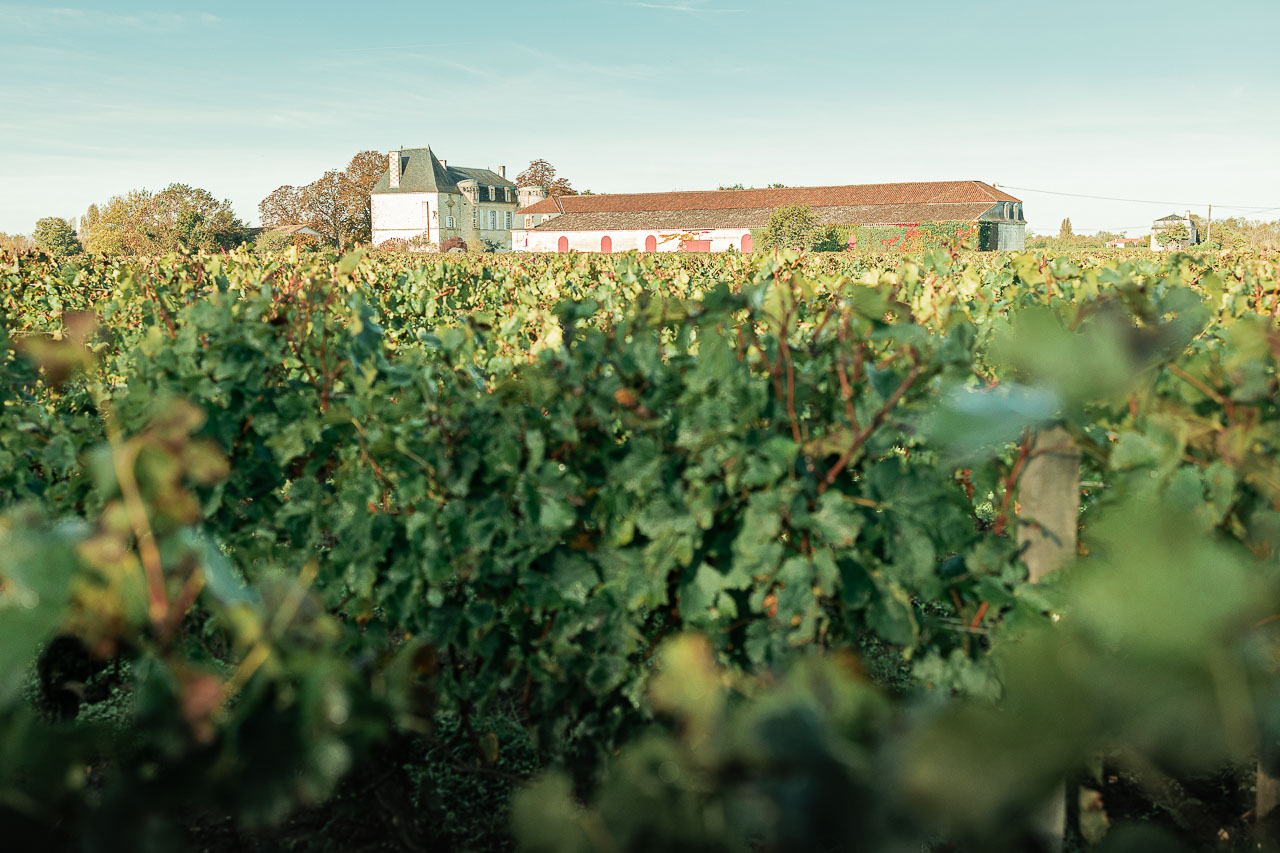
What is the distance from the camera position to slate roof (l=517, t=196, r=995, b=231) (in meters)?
71.6

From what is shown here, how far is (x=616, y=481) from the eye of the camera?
2.11m

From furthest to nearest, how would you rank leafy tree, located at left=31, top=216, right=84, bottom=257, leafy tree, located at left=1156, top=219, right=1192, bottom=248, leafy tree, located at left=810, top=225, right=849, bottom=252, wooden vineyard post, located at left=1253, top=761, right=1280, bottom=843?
leafy tree, located at left=31, top=216, right=84, bottom=257 < leafy tree, located at left=810, top=225, right=849, bottom=252 < leafy tree, located at left=1156, top=219, right=1192, bottom=248 < wooden vineyard post, located at left=1253, top=761, right=1280, bottom=843

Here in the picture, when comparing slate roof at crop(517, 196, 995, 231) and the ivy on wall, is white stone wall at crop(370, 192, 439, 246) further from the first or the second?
the ivy on wall

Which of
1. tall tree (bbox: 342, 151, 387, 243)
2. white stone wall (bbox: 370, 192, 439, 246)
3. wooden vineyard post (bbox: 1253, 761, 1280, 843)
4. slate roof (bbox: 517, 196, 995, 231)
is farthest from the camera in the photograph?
tall tree (bbox: 342, 151, 387, 243)

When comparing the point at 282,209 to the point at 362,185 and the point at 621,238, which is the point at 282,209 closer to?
the point at 362,185

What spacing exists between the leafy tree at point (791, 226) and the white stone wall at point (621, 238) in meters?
7.56

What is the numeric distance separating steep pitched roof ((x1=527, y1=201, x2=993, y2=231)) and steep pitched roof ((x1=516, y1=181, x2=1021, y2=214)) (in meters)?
0.77

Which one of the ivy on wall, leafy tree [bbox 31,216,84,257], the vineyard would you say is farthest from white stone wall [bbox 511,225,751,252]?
the vineyard

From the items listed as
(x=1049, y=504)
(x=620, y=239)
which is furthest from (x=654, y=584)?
(x=620, y=239)

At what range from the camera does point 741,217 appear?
245 ft

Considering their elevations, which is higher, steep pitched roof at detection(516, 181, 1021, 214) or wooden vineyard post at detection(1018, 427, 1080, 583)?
steep pitched roof at detection(516, 181, 1021, 214)

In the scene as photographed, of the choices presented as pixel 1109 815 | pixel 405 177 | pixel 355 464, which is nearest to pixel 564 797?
pixel 355 464

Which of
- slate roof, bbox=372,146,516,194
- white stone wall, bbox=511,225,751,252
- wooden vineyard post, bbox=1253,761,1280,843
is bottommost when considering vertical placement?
wooden vineyard post, bbox=1253,761,1280,843

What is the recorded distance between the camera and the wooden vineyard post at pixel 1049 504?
1.87 metres
